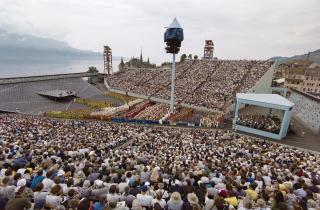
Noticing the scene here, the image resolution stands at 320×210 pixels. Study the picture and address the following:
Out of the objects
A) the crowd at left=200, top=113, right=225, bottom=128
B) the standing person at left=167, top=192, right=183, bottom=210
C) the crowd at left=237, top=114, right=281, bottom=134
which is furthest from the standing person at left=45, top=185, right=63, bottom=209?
the crowd at left=237, top=114, right=281, bottom=134

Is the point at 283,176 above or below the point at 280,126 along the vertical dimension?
above

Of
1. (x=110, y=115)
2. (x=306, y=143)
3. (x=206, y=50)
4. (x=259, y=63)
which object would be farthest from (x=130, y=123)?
(x=206, y=50)

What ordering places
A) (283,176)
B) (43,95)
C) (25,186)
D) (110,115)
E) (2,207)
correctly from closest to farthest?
(2,207) < (25,186) < (283,176) < (110,115) < (43,95)

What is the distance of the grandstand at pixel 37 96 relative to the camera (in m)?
40.0

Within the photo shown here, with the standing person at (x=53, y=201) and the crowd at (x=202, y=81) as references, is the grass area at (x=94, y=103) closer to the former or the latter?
the crowd at (x=202, y=81)

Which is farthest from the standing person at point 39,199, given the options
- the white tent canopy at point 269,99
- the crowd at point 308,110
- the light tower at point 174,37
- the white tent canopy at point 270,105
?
the crowd at point 308,110

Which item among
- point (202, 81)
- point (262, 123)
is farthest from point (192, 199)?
point (202, 81)

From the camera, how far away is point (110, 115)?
34594 millimetres

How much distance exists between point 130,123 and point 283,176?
2294 centimetres

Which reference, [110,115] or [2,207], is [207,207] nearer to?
[2,207]

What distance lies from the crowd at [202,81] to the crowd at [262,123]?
874 cm

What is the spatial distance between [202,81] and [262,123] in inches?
981

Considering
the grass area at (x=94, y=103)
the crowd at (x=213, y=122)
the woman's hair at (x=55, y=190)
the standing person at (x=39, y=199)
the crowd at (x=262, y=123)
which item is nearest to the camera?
the standing person at (x=39, y=199)

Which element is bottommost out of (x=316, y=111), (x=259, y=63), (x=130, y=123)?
(x=130, y=123)
